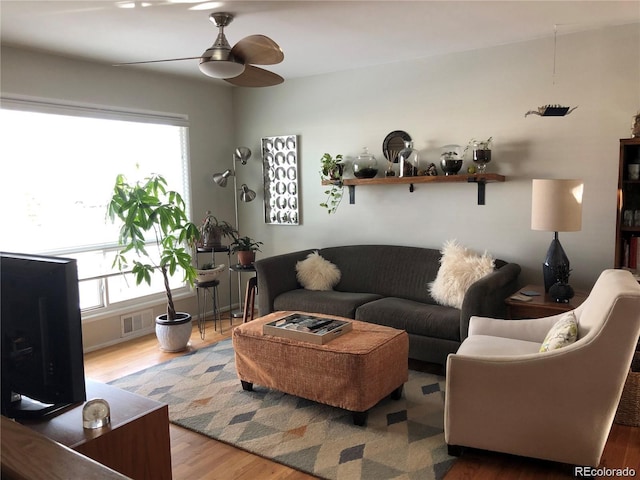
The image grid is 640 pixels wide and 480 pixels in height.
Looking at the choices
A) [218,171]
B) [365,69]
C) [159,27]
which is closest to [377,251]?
[365,69]

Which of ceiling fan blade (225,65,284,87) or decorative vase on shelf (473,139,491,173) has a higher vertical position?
ceiling fan blade (225,65,284,87)

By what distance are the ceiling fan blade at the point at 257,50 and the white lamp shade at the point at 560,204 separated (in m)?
1.86

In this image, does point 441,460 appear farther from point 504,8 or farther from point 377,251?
point 504,8

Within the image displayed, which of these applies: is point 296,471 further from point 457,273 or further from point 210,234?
point 210,234

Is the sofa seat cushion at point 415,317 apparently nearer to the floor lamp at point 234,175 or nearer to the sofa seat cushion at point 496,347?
→ the sofa seat cushion at point 496,347

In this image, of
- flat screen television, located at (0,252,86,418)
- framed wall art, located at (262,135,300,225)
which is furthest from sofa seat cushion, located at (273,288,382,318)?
flat screen television, located at (0,252,86,418)

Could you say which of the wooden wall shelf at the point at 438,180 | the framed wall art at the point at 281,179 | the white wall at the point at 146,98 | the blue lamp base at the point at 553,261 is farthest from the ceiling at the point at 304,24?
the blue lamp base at the point at 553,261

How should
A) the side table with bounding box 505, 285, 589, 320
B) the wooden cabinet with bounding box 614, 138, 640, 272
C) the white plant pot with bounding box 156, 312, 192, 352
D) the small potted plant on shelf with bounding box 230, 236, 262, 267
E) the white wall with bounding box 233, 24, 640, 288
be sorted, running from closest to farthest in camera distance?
the side table with bounding box 505, 285, 589, 320 < the wooden cabinet with bounding box 614, 138, 640, 272 < the white wall with bounding box 233, 24, 640, 288 < the white plant pot with bounding box 156, 312, 192, 352 < the small potted plant on shelf with bounding box 230, 236, 262, 267

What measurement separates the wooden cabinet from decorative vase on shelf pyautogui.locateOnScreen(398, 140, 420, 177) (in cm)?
152

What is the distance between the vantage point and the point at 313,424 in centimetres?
286

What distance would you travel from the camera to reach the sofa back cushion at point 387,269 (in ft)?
13.8

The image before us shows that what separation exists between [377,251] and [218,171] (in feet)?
6.64

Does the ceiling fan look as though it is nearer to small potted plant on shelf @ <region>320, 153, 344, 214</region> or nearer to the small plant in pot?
small potted plant on shelf @ <region>320, 153, 344, 214</region>

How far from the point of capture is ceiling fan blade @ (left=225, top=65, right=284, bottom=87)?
3.06m
